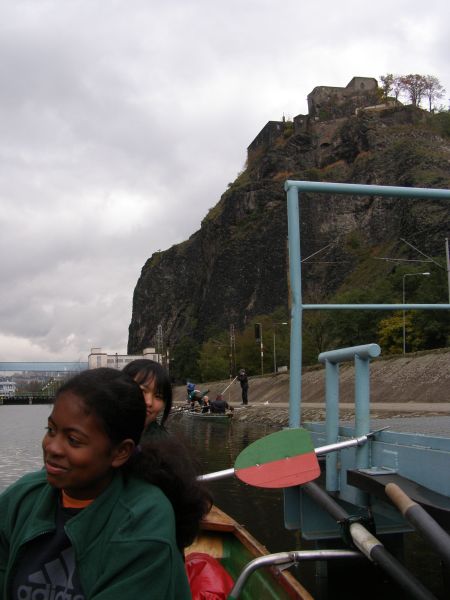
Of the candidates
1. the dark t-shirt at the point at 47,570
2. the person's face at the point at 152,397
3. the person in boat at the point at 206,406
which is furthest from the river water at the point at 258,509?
the person in boat at the point at 206,406

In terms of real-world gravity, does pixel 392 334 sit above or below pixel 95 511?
above

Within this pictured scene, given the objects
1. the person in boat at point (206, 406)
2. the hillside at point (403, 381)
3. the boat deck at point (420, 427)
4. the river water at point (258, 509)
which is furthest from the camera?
the person in boat at point (206, 406)

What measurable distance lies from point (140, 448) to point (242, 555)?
2.96 meters

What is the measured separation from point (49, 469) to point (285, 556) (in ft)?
7.14

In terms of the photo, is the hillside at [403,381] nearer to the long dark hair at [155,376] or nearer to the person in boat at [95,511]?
the long dark hair at [155,376]

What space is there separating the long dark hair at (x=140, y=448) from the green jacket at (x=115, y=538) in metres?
0.08

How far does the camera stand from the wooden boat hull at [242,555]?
3.50 m

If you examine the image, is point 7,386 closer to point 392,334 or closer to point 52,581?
point 392,334

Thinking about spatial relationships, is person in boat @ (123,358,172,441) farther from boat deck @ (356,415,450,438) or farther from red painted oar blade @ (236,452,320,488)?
boat deck @ (356,415,450,438)

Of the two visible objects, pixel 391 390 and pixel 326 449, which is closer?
pixel 326 449

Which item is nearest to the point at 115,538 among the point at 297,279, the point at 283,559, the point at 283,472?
the point at 283,472

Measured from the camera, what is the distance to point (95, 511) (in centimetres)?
157

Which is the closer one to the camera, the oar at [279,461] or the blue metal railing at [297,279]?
the oar at [279,461]

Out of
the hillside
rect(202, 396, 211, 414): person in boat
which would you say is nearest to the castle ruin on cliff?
the hillside
